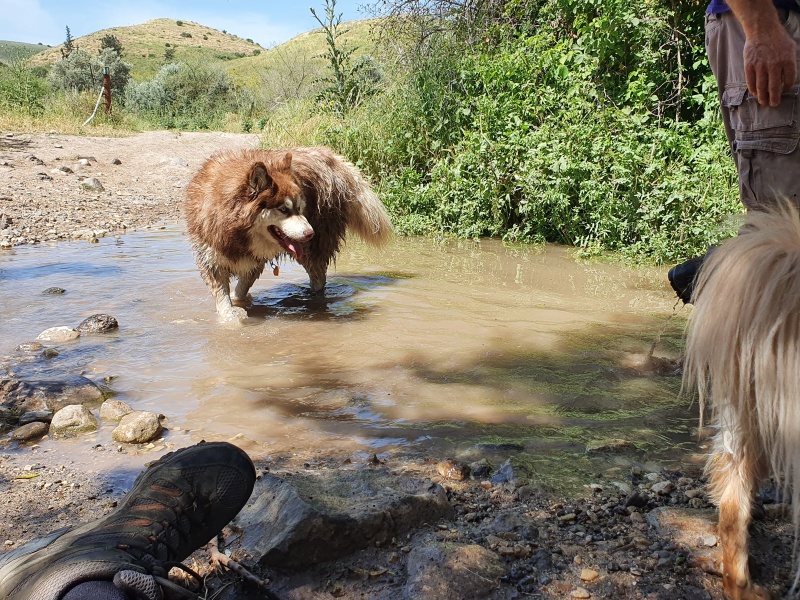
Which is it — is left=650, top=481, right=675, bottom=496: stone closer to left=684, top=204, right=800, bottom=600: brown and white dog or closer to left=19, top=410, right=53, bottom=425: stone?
left=684, top=204, right=800, bottom=600: brown and white dog

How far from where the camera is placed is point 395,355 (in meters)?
4.50

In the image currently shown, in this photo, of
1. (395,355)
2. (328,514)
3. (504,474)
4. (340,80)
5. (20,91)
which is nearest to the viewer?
(328,514)

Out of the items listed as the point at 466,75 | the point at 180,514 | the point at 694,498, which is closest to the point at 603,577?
the point at 694,498

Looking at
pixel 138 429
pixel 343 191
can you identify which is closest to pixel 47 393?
pixel 138 429

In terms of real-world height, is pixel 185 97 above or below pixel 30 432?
above

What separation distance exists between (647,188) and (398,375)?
4477mm

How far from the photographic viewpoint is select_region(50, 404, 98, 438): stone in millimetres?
3197

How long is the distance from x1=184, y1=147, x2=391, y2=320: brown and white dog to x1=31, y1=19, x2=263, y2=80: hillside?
7199 centimetres

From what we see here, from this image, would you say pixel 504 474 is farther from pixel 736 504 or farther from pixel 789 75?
pixel 789 75

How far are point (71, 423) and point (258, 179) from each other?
8.30ft

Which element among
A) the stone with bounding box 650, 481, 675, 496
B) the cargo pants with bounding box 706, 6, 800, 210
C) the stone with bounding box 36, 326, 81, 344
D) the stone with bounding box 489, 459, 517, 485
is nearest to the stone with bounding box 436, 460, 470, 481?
the stone with bounding box 489, 459, 517, 485

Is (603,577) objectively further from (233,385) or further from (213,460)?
(233,385)

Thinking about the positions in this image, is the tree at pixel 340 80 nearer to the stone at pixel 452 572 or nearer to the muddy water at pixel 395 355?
the muddy water at pixel 395 355

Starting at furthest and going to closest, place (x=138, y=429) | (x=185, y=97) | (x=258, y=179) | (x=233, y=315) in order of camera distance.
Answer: (x=185, y=97) < (x=233, y=315) < (x=258, y=179) < (x=138, y=429)
